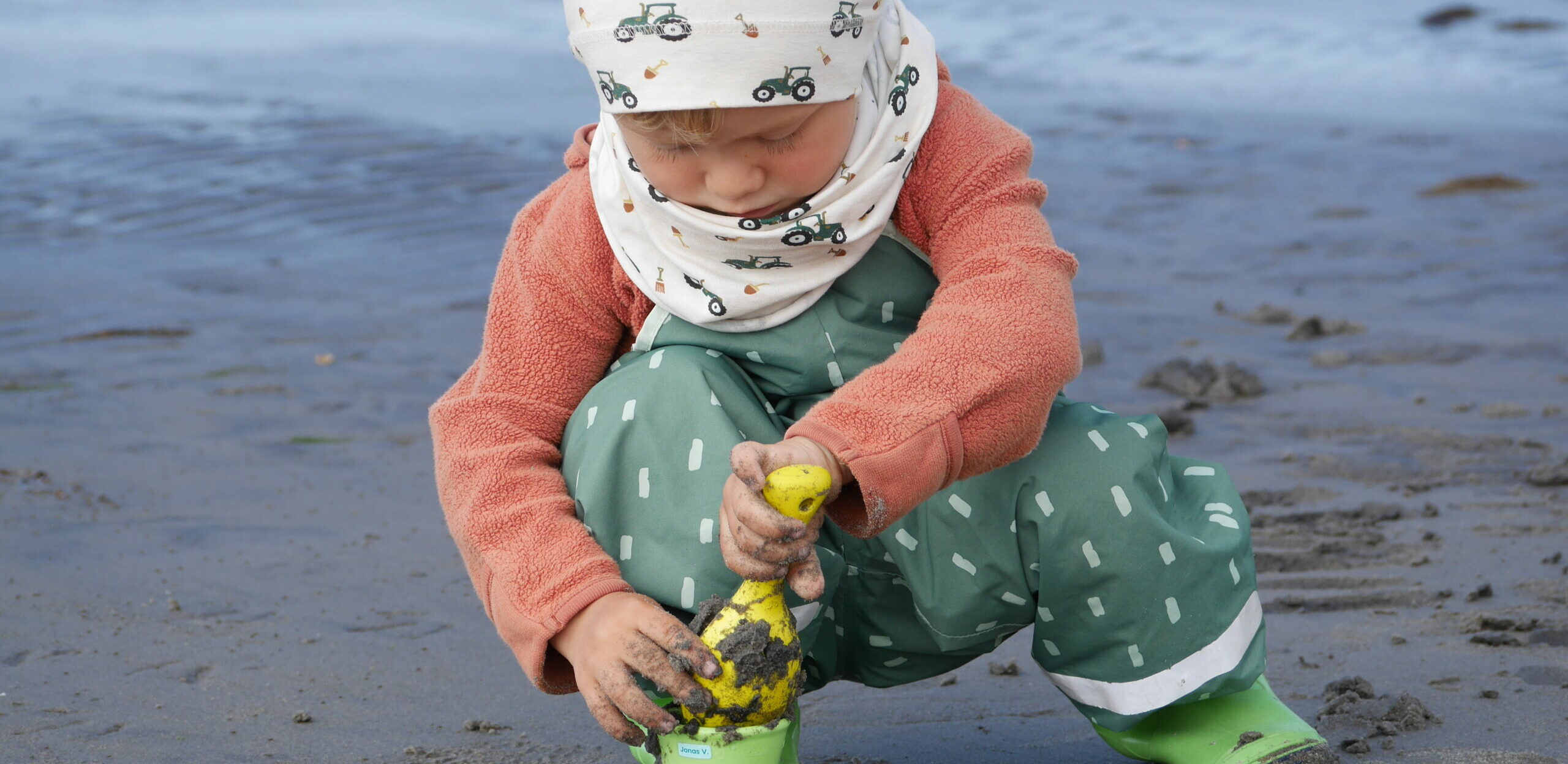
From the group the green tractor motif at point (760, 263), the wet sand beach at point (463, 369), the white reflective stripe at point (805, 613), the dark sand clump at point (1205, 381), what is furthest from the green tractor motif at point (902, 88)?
the dark sand clump at point (1205, 381)

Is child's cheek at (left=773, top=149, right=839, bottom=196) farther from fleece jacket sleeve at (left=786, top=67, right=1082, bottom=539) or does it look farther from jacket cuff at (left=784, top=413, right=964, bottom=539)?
jacket cuff at (left=784, top=413, right=964, bottom=539)

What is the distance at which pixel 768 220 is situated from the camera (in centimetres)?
177

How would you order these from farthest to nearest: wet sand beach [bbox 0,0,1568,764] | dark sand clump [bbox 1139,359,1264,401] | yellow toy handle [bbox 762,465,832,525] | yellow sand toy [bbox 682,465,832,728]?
dark sand clump [bbox 1139,359,1264,401]
wet sand beach [bbox 0,0,1568,764]
yellow sand toy [bbox 682,465,832,728]
yellow toy handle [bbox 762,465,832,525]

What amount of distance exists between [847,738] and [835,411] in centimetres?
76

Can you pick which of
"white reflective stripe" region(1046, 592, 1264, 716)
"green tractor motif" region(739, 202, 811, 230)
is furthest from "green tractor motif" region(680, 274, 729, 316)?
"white reflective stripe" region(1046, 592, 1264, 716)

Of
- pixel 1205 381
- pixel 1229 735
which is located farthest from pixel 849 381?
pixel 1205 381

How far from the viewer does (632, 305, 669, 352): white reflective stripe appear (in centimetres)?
192

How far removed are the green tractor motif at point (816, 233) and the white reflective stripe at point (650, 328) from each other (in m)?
0.20

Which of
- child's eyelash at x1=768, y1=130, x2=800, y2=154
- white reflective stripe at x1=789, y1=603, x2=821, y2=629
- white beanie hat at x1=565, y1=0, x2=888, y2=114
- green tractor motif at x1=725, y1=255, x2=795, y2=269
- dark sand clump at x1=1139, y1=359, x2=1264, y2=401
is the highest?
white beanie hat at x1=565, y1=0, x2=888, y2=114

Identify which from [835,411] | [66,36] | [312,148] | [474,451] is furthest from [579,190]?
[66,36]

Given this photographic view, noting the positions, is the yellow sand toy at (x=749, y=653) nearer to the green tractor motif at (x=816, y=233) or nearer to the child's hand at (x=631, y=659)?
the child's hand at (x=631, y=659)

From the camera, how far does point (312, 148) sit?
7.62 meters

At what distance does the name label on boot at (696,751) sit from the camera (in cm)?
166

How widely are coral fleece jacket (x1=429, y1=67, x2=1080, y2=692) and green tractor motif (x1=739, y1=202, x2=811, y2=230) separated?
17cm
